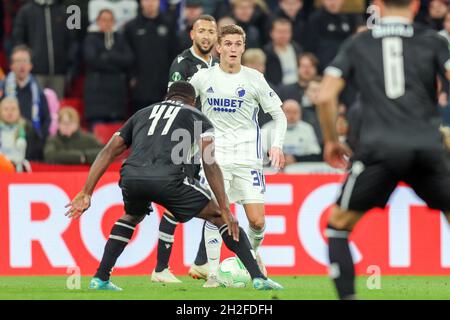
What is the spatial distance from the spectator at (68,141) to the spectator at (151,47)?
1.45 metres

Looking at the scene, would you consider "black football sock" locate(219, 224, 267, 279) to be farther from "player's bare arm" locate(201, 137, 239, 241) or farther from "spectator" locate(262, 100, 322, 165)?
"spectator" locate(262, 100, 322, 165)

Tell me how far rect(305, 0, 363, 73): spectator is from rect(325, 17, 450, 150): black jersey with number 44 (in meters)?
9.52

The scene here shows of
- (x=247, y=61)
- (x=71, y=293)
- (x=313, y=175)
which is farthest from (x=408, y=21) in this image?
(x=247, y=61)

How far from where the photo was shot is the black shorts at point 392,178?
8125 millimetres

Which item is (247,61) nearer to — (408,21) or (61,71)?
(61,71)

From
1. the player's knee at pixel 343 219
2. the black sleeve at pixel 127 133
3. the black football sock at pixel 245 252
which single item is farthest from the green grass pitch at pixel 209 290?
the player's knee at pixel 343 219

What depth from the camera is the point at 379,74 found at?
827 cm

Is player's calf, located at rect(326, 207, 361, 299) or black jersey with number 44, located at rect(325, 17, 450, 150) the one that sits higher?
black jersey with number 44, located at rect(325, 17, 450, 150)

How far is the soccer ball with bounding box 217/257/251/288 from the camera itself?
456 inches

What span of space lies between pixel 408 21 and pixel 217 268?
4.26 m

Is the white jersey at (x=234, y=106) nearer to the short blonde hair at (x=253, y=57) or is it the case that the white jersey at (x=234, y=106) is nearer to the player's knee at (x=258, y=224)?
the player's knee at (x=258, y=224)

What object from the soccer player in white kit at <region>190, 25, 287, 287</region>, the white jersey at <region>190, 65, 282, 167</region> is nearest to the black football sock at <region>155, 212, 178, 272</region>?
the soccer player in white kit at <region>190, 25, 287, 287</region>

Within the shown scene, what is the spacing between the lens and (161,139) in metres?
10.5
